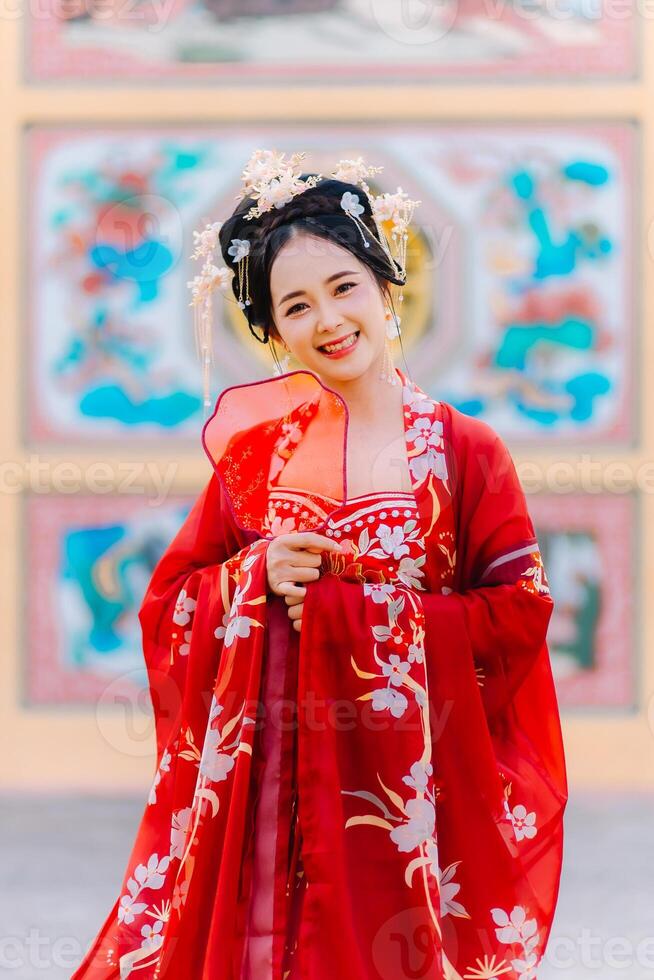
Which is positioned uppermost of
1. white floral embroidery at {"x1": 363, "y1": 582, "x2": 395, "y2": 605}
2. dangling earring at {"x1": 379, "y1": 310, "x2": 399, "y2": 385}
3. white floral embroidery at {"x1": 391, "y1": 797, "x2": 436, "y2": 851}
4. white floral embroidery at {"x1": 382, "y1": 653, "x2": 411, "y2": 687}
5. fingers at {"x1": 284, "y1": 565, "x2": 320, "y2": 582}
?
dangling earring at {"x1": 379, "y1": 310, "x2": 399, "y2": 385}

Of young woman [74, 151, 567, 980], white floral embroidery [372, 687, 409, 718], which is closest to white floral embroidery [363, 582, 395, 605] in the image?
young woman [74, 151, 567, 980]

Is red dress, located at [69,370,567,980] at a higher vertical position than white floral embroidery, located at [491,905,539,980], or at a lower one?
higher

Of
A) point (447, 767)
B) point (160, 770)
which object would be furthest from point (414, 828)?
point (160, 770)

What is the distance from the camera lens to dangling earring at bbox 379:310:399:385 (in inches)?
64.6

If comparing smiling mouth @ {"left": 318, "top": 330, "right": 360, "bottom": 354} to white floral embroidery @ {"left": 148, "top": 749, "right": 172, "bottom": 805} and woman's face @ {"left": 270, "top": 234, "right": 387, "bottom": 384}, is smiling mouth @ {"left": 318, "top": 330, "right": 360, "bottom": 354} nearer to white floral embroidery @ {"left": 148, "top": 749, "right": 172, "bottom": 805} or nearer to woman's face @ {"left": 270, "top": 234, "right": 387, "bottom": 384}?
woman's face @ {"left": 270, "top": 234, "right": 387, "bottom": 384}

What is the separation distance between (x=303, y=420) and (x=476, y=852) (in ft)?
2.03

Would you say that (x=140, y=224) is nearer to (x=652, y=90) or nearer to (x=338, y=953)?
(x=652, y=90)

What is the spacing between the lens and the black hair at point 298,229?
1.56m

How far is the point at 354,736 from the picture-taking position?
1451mm

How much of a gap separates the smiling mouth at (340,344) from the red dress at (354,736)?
0.18ft

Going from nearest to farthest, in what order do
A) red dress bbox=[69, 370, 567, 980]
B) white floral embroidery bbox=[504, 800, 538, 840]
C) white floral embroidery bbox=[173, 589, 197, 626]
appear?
red dress bbox=[69, 370, 567, 980] → white floral embroidery bbox=[504, 800, 538, 840] → white floral embroidery bbox=[173, 589, 197, 626]

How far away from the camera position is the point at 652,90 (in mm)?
3561

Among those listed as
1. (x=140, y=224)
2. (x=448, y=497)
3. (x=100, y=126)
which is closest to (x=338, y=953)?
(x=448, y=497)

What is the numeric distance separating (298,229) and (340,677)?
24.1 inches
